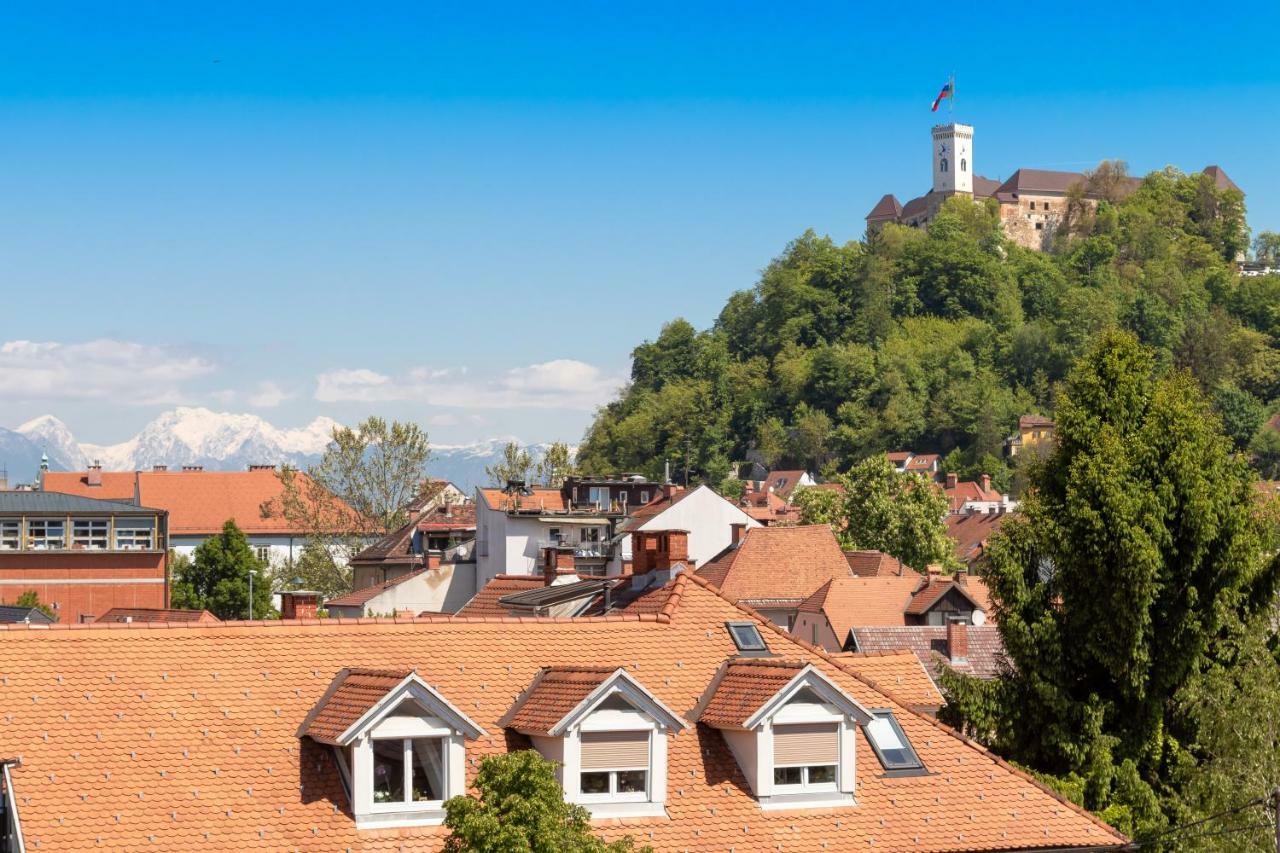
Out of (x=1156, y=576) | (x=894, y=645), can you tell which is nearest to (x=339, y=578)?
(x=894, y=645)

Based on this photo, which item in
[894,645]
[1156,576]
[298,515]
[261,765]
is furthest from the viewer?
[298,515]

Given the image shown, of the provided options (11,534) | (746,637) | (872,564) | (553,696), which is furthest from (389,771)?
(11,534)

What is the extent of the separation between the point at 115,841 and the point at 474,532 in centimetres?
6418

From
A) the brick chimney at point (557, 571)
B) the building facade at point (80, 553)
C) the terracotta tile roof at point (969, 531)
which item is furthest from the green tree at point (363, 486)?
the brick chimney at point (557, 571)

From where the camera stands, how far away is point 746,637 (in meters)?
20.9

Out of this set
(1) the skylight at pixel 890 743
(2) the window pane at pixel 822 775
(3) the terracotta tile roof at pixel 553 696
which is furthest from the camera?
(1) the skylight at pixel 890 743

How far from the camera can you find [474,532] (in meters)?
80.5

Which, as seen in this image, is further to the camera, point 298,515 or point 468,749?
point 298,515

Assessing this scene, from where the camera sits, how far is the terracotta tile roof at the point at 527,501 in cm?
7606

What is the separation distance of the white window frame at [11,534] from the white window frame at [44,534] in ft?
1.24

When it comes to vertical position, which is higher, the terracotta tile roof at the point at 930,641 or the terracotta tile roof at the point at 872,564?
the terracotta tile roof at the point at 872,564

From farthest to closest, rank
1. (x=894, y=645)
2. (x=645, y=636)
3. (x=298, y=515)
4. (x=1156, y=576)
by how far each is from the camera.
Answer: (x=298, y=515), (x=894, y=645), (x=1156, y=576), (x=645, y=636)

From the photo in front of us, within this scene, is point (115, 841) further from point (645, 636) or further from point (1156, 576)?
point (1156, 576)

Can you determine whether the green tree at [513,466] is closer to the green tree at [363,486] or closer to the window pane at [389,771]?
the green tree at [363,486]
